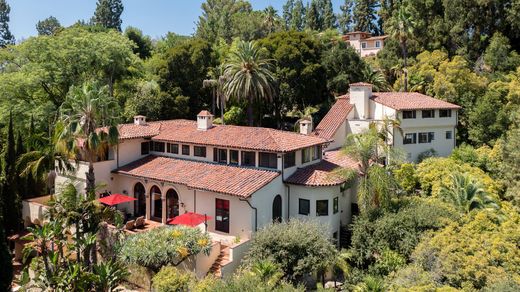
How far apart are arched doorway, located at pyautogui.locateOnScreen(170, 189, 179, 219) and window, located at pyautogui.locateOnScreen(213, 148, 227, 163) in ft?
13.2

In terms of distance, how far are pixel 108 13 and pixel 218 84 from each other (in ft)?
296

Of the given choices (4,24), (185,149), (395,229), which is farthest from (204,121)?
(4,24)

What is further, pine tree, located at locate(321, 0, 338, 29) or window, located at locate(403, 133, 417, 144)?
pine tree, located at locate(321, 0, 338, 29)

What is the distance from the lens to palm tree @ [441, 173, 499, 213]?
29.9 meters

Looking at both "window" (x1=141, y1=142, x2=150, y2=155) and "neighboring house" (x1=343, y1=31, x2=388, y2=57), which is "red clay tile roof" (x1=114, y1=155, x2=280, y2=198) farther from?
"neighboring house" (x1=343, y1=31, x2=388, y2=57)

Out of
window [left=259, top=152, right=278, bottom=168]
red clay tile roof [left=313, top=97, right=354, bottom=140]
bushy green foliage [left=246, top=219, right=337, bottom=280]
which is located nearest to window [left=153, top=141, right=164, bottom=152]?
window [left=259, top=152, right=278, bottom=168]

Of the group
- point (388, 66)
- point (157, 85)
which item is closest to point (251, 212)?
point (157, 85)

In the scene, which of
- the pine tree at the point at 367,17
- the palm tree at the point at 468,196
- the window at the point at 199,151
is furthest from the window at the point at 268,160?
the pine tree at the point at 367,17

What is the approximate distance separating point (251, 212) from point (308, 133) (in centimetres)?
1109

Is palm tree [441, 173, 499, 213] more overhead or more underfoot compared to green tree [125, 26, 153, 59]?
more underfoot

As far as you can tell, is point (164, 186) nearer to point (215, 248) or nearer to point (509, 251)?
point (215, 248)

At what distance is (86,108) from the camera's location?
1022 inches

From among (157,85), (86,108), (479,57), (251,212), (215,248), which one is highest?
(479,57)

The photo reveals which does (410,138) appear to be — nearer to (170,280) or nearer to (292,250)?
(292,250)
